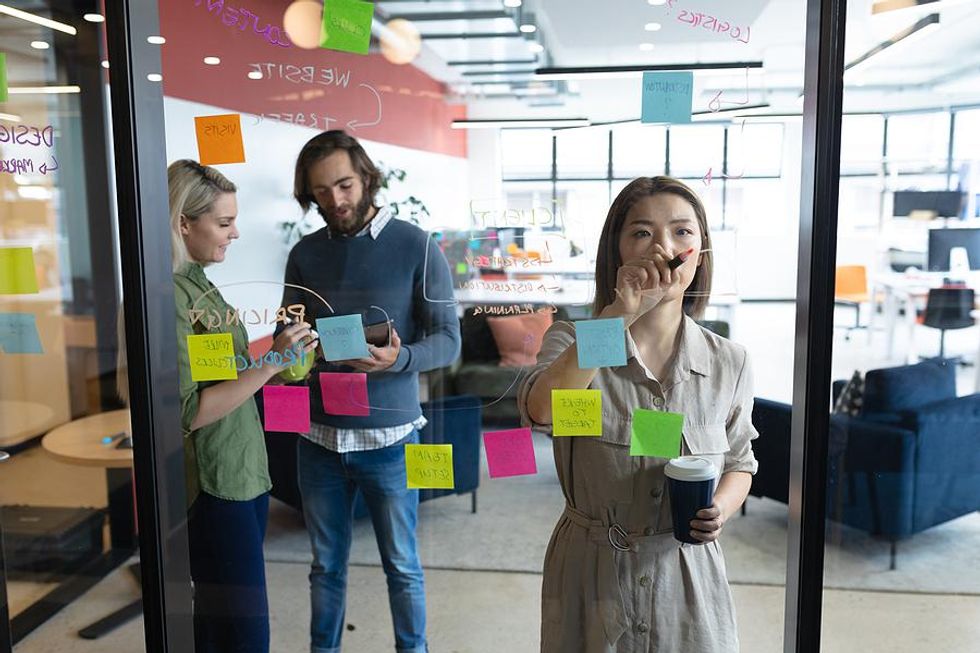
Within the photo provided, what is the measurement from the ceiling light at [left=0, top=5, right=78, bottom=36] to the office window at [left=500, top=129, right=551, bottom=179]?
196 cm

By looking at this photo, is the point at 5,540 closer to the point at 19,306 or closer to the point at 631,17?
the point at 19,306

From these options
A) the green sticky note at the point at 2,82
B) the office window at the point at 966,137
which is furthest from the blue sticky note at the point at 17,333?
the office window at the point at 966,137

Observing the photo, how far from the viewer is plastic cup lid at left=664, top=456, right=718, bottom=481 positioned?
1.50 meters

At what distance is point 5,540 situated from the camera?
2887mm

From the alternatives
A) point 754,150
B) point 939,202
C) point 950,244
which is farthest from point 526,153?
point 950,244

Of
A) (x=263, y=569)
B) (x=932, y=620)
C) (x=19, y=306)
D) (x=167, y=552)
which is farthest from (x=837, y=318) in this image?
(x=19, y=306)

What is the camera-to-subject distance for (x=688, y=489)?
4.91 feet

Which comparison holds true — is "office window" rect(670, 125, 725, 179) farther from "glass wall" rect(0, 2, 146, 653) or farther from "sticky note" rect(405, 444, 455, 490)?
"glass wall" rect(0, 2, 146, 653)

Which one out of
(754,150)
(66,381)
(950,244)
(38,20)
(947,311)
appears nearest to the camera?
(754,150)

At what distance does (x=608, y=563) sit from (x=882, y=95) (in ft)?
3.94

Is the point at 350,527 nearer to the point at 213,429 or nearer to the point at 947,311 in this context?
the point at 213,429

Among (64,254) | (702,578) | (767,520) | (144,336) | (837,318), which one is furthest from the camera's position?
(64,254)

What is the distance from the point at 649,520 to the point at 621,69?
35.8 inches

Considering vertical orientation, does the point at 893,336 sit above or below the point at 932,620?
above
